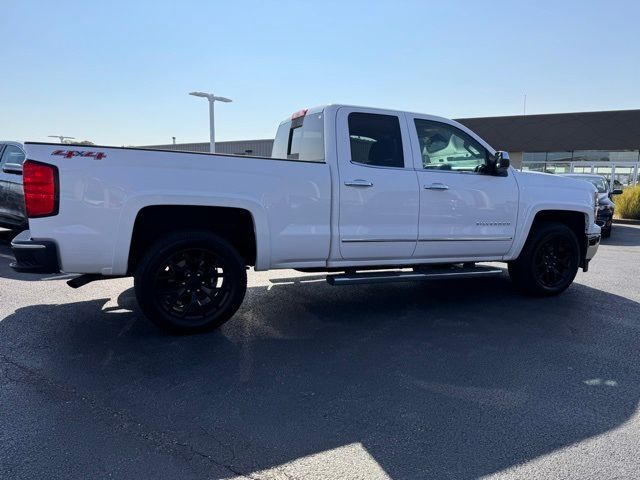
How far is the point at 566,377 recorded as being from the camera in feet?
11.6

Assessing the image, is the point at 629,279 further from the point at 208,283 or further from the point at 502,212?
the point at 208,283

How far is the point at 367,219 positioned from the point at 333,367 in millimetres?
1593

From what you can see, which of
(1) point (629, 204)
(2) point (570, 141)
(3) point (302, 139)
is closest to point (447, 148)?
(3) point (302, 139)

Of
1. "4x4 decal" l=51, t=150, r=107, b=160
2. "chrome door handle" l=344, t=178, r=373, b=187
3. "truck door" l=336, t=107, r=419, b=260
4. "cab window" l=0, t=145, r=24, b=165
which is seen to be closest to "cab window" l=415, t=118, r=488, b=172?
"truck door" l=336, t=107, r=419, b=260

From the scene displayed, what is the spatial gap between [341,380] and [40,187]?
2719mm

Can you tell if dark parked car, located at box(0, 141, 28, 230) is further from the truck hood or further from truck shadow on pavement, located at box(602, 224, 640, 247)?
truck shadow on pavement, located at box(602, 224, 640, 247)

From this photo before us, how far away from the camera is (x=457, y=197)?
506 cm

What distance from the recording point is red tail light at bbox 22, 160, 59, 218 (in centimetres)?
361

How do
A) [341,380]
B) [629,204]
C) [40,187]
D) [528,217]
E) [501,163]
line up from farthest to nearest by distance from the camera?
1. [629,204]
2. [528,217]
3. [501,163]
4. [40,187]
5. [341,380]

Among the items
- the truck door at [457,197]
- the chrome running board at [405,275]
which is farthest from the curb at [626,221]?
the chrome running board at [405,275]

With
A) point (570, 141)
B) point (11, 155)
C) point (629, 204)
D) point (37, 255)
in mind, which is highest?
point (570, 141)

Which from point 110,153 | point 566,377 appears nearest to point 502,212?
point 566,377

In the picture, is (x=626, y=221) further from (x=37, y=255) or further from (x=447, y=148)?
(x=37, y=255)

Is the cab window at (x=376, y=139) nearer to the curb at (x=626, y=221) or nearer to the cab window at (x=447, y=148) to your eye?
the cab window at (x=447, y=148)
